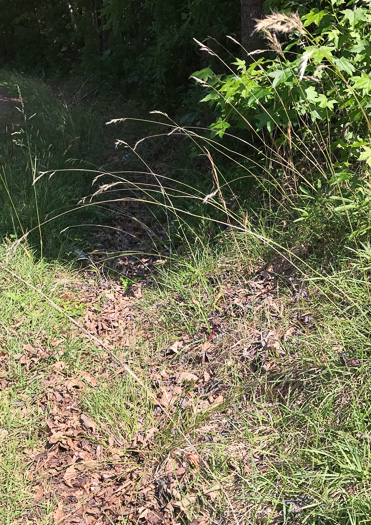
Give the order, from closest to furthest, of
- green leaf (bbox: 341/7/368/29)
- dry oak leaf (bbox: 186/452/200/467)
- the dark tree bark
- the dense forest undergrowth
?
the dense forest undergrowth < dry oak leaf (bbox: 186/452/200/467) < green leaf (bbox: 341/7/368/29) < the dark tree bark

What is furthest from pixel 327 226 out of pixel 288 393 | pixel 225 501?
pixel 225 501

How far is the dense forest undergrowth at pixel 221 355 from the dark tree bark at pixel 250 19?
4.80ft

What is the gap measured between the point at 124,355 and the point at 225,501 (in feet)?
4.16

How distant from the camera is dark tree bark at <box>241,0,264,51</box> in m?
4.72

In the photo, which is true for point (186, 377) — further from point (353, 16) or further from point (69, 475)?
point (353, 16)

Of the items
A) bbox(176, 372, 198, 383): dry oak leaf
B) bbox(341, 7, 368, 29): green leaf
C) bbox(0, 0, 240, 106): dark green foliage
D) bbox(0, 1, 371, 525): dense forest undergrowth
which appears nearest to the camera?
bbox(0, 1, 371, 525): dense forest undergrowth

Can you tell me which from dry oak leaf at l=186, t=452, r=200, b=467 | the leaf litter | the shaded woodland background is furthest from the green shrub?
→ dry oak leaf at l=186, t=452, r=200, b=467

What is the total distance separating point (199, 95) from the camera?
236 inches

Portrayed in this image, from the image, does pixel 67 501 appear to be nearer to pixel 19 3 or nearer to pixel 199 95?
pixel 199 95

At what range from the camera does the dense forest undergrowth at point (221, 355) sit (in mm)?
2176

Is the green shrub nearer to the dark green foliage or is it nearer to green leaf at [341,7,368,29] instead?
green leaf at [341,7,368,29]

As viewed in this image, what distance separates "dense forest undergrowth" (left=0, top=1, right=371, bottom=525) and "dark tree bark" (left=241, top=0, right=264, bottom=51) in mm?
Result: 1463

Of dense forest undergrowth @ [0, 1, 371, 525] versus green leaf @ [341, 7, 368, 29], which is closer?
dense forest undergrowth @ [0, 1, 371, 525]

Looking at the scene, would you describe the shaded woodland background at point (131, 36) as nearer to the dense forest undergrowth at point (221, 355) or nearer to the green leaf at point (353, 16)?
the green leaf at point (353, 16)
